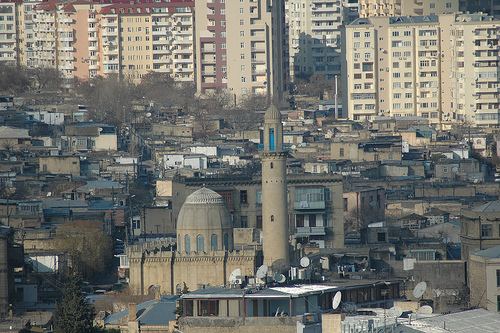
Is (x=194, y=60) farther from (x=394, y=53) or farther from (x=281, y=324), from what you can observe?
(x=281, y=324)

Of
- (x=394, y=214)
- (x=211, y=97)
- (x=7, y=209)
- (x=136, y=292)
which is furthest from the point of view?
(x=211, y=97)

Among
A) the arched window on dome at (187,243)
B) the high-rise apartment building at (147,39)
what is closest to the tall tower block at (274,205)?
the arched window on dome at (187,243)

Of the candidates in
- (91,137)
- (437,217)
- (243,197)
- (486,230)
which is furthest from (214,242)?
(91,137)

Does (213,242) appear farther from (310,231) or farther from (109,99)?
(109,99)

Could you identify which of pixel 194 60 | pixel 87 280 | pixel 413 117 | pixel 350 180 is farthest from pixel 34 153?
pixel 194 60

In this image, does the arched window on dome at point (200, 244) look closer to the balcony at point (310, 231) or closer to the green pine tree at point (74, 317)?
the balcony at point (310, 231)

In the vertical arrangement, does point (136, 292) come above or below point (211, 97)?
below
